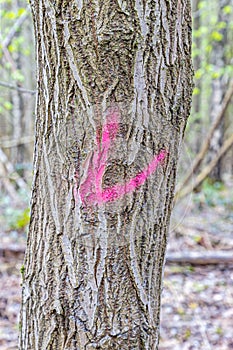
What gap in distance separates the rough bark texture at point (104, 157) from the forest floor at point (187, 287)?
740mm

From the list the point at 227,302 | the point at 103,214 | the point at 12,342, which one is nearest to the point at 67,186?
the point at 103,214

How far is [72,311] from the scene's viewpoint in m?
1.33

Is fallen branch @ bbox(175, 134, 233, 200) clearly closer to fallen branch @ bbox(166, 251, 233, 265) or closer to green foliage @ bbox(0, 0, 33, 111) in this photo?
fallen branch @ bbox(166, 251, 233, 265)

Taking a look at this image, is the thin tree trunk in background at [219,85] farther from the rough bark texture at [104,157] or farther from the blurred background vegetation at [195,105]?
the rough bark texture at [104,157]

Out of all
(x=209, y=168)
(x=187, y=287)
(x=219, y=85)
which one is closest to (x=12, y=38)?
(x=209, y=168)

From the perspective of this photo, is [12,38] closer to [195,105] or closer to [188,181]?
[188,181]

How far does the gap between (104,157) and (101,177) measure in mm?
63

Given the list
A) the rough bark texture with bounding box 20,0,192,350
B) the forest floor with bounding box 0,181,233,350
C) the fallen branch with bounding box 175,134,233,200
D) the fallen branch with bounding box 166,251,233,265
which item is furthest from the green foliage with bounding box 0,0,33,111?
the rough bark texture with bounding box 20,0,192,350

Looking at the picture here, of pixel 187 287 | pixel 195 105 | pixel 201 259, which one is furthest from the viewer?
pixel 195 105

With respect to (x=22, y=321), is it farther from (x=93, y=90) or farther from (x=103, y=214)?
(x=93, y=90)

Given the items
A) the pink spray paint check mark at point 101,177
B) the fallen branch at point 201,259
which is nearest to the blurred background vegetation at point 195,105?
the fallen branch at point 201,259

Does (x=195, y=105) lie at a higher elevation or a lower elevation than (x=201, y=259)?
higher

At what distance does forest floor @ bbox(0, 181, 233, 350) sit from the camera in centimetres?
339

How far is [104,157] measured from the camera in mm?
1278
